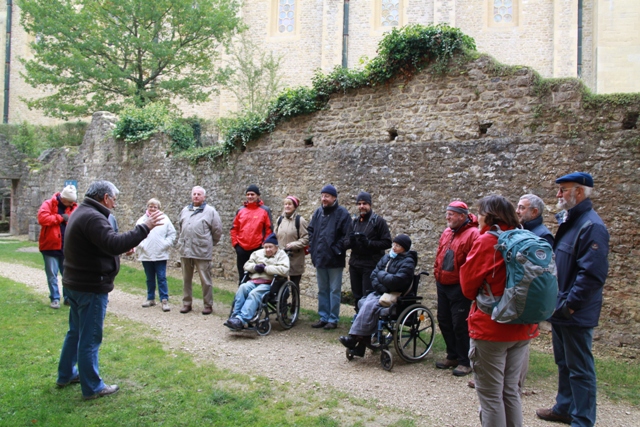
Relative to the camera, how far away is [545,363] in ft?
18.3

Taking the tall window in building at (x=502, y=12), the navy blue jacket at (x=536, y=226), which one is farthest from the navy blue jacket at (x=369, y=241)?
the tall window in building at (x=502, y=12)

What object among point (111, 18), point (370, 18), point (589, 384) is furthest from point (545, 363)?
point (370, 18)

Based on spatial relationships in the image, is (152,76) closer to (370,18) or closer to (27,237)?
(27,237)

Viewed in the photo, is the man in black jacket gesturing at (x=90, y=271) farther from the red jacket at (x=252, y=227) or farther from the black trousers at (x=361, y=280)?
the red jacket at (x=252, y=227)

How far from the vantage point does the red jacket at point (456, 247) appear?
4.73 metres

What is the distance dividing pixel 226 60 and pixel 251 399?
22825 mm

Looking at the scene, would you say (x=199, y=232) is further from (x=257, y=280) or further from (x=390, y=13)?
(x=390, y=13)

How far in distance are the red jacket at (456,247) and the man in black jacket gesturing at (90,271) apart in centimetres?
287

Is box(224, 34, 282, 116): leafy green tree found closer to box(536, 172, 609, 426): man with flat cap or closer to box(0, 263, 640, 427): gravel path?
box(0, 263, 640, 427): gravel path

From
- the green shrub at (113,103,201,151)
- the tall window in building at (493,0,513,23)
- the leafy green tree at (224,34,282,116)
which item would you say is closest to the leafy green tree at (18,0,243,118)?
the leafy green tree at (224,34,282,116)

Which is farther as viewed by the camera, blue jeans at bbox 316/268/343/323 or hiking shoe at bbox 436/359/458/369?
blue jeans at bbox 316/268/343/323

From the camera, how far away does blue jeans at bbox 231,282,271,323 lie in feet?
20.2

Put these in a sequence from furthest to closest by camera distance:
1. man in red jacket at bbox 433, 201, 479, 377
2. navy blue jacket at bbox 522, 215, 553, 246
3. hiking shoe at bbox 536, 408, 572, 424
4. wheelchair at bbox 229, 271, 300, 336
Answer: wheelchair at bbox 229, 271, 300, 336, man in red jacket at bbox 433, 201, 479, 377, navy blue jacket at bbox 522, 215, 553, 246, hiking shoe at bbox 536, 408, 572, 424

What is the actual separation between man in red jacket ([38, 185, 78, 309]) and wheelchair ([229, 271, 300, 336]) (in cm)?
292
